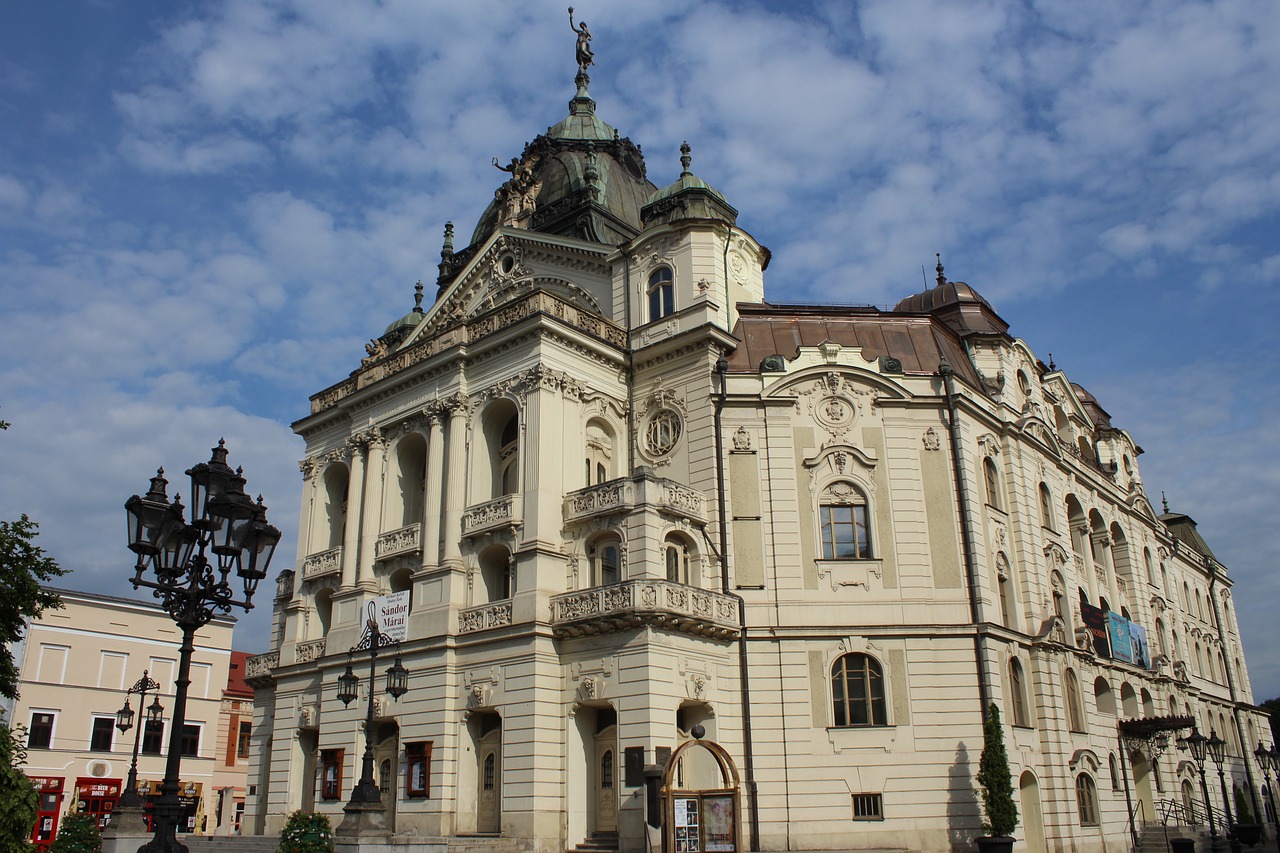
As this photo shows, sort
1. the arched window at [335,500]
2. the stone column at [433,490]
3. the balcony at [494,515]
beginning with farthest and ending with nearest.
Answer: the arched window at [335,500]
the stone column at [433,490]
the balcony at [494,515]

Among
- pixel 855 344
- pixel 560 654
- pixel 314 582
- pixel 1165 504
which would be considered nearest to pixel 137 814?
pixel 560 654

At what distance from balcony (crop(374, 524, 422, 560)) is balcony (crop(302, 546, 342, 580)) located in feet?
9.98

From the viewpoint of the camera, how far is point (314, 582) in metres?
40.0

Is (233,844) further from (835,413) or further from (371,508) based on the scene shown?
(835,413)

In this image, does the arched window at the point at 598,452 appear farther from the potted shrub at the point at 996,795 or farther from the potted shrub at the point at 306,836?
the potted shrub at the point at 306,836

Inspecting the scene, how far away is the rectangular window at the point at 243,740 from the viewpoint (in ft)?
198

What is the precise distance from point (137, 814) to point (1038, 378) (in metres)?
34.8

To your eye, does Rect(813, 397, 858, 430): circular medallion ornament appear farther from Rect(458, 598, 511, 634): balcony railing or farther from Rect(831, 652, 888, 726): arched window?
Rect(458, 598, 511, 634): balcony railing

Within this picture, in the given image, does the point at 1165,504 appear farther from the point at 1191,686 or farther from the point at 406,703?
the point at 406,703

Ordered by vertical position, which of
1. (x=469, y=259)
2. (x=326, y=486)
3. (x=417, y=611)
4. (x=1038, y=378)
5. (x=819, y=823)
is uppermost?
(x=469, y=259)

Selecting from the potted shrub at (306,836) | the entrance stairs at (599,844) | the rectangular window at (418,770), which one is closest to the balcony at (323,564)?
the rectangular window at (418,770)

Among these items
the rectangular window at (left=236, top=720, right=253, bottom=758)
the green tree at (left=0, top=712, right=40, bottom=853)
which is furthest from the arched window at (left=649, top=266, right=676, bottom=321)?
the rectangular window at (left=236, top=720, right=253, bottom=758)

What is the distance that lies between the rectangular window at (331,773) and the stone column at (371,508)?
5598 millimetres

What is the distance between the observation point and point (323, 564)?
39594 millimetres
